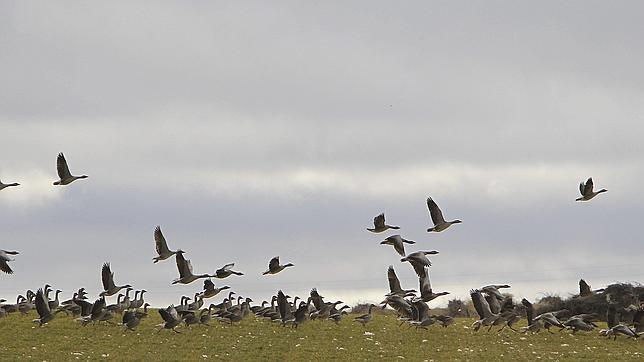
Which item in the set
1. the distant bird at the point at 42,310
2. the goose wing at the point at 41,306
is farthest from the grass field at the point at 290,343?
the goose wing at the point at 41,306

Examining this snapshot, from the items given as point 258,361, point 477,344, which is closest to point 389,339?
point 477,344

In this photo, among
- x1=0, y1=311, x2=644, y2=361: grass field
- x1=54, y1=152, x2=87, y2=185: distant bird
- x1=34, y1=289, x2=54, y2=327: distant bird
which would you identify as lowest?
x1=0, y1=311, x2=644, y2=361: grass field

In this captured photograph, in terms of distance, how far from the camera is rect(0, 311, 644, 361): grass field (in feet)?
106

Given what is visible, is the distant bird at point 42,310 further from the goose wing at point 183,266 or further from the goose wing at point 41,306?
the goose wing at point 183,266

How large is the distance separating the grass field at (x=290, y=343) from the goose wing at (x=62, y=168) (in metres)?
4.93

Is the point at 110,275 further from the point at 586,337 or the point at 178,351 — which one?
the point at 586,337

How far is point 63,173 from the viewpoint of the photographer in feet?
108

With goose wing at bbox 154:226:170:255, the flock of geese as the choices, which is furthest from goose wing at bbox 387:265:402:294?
goose wing at bbox 154:226:170:255

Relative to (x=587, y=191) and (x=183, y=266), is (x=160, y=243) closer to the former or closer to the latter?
(x=183, y=266)

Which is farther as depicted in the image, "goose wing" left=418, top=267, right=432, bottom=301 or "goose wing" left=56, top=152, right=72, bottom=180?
"goose wing" left=418, top=267, right=432, bottom=301

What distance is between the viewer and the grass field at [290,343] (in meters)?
32.3

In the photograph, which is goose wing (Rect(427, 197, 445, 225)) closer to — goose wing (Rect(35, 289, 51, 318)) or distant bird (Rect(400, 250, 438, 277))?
distant bird (Rect(400, 250, 438, 277))

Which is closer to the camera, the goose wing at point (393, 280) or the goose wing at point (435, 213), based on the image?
the goose wing at point (435, 213)

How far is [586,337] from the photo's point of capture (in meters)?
39.1
